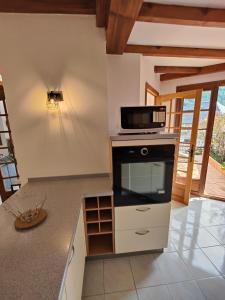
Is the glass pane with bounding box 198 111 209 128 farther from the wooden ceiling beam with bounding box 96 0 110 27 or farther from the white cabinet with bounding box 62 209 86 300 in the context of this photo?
the white cabinet with bounding box 62 209 86 300

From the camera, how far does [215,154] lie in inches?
137

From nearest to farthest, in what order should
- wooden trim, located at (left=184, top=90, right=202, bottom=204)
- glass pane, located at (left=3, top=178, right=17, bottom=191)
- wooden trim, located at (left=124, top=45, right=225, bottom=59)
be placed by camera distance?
1. wooden trim, located at (left=124, top=45, right=225, bottom=59)
2. wooden trim, located at (left=184, top=90, right=202, bottom=204)
3. glass pane, located at (left=3, top=178, right=17, bottom=191)

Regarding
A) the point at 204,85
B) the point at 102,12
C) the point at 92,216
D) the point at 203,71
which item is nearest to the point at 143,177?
the point at 92,216

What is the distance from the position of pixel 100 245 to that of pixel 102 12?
2.32 m

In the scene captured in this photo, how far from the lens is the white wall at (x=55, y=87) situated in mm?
1574

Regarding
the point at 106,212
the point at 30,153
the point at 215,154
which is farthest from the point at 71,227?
the point at 215,154

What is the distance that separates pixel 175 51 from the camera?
2.05 m

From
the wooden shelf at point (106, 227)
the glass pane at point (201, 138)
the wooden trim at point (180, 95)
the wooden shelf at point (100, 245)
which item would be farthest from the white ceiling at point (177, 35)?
the wooden shelf at point (100, 245)

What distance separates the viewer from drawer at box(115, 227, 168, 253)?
5.46 ft

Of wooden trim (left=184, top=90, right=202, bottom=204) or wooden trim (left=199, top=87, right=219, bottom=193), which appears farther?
wooden trim (left=199, top=87, right=219, bottom=193)

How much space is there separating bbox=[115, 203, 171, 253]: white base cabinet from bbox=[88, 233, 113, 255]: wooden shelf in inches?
4.5

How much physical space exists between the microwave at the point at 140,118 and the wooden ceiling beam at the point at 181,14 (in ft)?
2.28

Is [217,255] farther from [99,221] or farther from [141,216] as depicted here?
[99,221]

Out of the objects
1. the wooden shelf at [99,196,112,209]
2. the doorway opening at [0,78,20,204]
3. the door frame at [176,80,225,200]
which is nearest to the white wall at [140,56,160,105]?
the door frame at [176,80,225,200]
